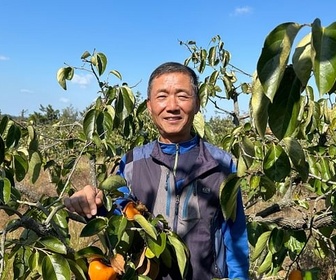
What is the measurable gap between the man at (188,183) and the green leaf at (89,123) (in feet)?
2.08

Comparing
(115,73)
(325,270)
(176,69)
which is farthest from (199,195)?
(325,270)

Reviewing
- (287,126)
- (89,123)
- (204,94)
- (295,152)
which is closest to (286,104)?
(287,126)

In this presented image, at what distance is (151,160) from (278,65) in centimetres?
111

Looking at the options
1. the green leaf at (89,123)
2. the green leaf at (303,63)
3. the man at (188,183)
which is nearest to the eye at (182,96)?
the man at (188,183)

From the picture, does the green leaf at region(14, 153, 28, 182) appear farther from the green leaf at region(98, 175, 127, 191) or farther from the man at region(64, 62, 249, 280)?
the green leaf at region(98, 175, 127, 191)

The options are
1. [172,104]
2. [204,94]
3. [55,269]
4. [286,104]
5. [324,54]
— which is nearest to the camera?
[324,54]

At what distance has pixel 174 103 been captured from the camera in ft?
5.47

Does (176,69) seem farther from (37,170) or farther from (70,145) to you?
(70,145)

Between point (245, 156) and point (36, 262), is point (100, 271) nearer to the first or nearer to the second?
point (36, 262)

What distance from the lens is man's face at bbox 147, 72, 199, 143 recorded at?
1674mm

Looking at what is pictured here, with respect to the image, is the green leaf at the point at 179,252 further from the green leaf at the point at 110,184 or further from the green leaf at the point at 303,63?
the green leaf at the point at 303,63

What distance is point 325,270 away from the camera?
418cm

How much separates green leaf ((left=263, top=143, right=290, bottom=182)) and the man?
0.46 meters

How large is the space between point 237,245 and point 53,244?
2.74ft
